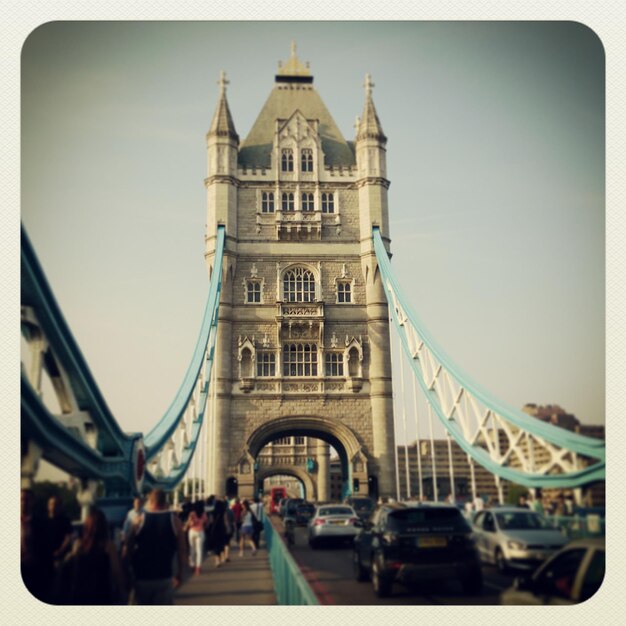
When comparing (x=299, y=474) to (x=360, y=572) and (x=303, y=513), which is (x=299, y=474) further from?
(x=360, y=572)

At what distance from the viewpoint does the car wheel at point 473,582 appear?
9836 millimetres

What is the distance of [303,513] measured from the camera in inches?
1162

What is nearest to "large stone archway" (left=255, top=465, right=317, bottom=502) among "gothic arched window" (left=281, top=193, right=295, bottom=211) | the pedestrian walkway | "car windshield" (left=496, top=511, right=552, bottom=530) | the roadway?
"gothic arched window" (left=281, top=193, right=295, bottom=211)

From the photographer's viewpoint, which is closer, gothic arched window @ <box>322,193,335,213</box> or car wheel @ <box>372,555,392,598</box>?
car wheel @ <box>372,555,392,598</box>

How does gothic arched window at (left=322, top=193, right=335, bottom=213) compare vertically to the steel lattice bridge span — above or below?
above

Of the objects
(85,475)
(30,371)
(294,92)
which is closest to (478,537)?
(85,475)

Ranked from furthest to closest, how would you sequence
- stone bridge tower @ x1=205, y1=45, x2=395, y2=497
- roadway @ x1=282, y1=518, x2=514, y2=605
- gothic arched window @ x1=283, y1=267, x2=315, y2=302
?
gothic arched window @ x1=283, y1=267, x2=315, y2=302 → stone bridge tower @ x1=205, y1=45, x2=395, y2=497 → roadway @ x1=282, y1=518, x2=514, y2=605

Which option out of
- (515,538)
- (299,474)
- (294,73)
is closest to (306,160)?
(294,73)

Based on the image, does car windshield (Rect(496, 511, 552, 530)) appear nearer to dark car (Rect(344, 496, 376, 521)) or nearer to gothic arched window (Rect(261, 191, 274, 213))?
dark car (Rect(344, 496, 376, 521))

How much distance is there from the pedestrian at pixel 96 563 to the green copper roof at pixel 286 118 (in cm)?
3270

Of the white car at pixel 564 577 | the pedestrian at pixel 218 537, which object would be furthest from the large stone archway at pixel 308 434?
the white car at pixel 564 577

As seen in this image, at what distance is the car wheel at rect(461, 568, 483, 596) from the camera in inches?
387

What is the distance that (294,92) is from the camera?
1661 inches

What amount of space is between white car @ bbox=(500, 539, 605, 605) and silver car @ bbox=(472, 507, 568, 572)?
2.86m
